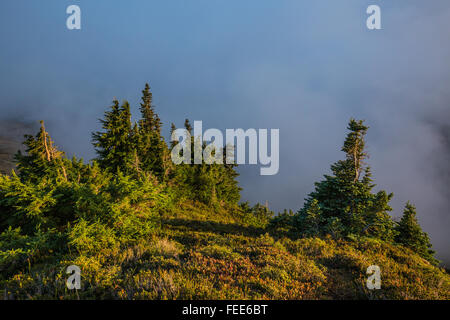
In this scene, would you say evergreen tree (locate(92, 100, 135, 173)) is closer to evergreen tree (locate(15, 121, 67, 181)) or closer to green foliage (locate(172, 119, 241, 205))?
evergreen tree (locate(15, 121, 67, 181))

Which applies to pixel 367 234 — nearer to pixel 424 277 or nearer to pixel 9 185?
pixel 424 277

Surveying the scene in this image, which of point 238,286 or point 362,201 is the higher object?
point 362,201

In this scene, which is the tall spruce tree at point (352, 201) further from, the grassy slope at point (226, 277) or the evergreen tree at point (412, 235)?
the evergreen tree at point (412, 235)

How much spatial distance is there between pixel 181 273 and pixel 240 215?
3004 centimetres

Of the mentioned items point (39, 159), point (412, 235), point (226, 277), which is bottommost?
point (412, 235)

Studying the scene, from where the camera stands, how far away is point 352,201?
13.3 m

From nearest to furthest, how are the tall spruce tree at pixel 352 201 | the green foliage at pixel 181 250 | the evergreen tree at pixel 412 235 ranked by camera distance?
the green foliage at pixel 181 250, the tall spruce tree at pixel 352 201, the evergreen tree at pixel 412 235

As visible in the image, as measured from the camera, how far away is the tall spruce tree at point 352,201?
11656 mm

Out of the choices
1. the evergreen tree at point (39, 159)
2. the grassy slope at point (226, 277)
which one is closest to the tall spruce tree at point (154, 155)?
the evergreen tree at point (39, 159)

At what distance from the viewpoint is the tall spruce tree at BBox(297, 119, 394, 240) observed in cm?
1166

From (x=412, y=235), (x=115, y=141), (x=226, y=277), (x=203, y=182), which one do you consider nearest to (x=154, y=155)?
(x=115, y=141)

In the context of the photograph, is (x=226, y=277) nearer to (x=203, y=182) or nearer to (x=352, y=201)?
(x=352, y=201)
